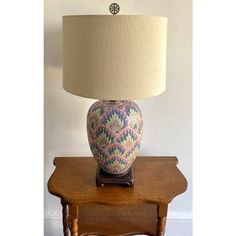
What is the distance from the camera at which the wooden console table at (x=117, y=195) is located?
3.70 ft

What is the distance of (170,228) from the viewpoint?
5.48 ft

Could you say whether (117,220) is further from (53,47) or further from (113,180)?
(53,47)

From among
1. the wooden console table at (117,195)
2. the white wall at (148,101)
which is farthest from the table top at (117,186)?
the white wall at (148,101)

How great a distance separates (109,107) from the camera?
115cm

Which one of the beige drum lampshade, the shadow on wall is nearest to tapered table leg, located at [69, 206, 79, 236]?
the beige drum lampshade

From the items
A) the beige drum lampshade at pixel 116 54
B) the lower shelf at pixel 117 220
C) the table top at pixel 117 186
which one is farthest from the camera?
the lower shelf at pixel 117 220

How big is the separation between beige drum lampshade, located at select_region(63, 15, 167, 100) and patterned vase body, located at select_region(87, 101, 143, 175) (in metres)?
0.12

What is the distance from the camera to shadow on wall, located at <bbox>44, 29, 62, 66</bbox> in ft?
4.82

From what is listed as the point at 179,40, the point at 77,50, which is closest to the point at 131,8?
the point at 179,40

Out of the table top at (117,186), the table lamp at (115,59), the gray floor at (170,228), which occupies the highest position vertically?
the table lamp at (115,59)

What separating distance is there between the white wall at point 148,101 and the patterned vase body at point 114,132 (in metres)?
0.35

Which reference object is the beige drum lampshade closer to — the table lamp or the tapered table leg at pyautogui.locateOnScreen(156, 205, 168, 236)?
the table lamp

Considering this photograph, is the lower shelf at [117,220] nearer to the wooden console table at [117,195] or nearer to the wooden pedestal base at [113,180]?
the wooden console table at [117,195]
